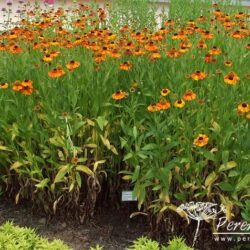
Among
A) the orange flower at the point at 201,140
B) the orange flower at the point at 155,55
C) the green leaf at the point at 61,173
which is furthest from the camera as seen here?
the orange flower at the point at 155,55

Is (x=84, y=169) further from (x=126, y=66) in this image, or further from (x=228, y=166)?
(x=228, y=166)

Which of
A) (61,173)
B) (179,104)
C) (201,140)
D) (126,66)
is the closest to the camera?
(201,140)

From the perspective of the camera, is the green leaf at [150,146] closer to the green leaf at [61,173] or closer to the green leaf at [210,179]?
the green leaf at [210,179]

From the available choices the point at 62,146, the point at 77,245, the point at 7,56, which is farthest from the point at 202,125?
the point at 7,56

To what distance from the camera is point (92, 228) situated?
109 inches

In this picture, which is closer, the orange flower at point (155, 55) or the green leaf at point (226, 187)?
the green leaf at point (226, 187)

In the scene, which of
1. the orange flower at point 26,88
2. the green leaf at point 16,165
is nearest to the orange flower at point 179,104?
the orange flower at point 26,88

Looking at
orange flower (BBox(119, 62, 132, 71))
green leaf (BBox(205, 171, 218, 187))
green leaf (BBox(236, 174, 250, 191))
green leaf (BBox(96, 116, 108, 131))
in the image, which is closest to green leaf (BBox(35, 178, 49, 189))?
green leaf (BBox(96, 116, 108, 131))

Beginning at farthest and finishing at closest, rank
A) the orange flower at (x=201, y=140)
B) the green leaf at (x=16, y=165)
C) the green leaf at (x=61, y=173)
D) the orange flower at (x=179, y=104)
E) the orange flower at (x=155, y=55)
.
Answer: the orange flower at (x=155, y=55), the green leaf at (x=16, y=165), the green leaf at (x=61, y=173), the orange flower at (x=179, y=104), the orange flower at (x=201, y=140)

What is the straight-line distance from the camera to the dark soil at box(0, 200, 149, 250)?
2668 millimetres

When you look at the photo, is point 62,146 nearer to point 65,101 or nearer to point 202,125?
point 65,101

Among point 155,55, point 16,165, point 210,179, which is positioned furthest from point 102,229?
point 155,55

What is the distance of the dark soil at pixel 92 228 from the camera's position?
Answer: 105 inches

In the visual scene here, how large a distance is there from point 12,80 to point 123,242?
1.08 m
